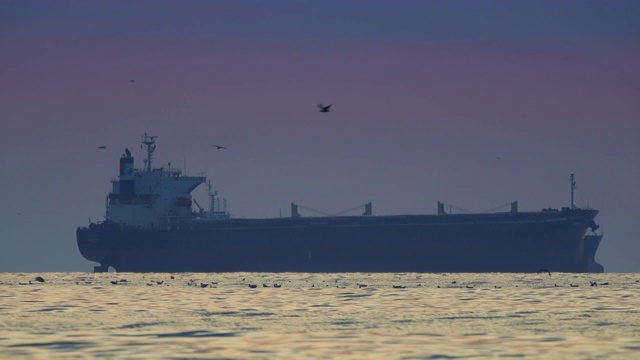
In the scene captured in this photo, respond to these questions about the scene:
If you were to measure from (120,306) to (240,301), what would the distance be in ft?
17.4

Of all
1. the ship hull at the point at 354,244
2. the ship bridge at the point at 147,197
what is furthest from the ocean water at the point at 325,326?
the ship bridge at the point at 147,197

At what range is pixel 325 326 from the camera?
33812 mm

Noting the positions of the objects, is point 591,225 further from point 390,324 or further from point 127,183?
point 390,324

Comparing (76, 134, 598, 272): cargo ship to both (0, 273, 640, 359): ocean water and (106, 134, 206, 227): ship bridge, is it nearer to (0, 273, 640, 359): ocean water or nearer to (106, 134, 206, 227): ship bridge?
(106, 134, 206, 227): ship bridge

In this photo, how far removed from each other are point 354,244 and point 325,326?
306 feet

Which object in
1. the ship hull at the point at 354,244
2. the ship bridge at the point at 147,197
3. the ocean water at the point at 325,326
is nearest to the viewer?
the ocean water at the point at 325,326

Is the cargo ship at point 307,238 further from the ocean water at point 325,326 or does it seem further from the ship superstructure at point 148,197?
the ocean water at point 325,326

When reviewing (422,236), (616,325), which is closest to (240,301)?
(616,325)

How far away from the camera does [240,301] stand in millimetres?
47531

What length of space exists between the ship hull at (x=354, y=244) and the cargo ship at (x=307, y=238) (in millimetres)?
98

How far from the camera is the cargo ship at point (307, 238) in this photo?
121875 mm

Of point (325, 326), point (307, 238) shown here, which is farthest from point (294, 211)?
point (325, 326)

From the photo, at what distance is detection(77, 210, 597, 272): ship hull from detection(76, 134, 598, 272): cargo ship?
10 cm

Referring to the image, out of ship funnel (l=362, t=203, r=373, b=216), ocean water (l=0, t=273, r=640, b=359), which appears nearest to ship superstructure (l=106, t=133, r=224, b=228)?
ship funnel (l=362, t=203, r=373, b=216)
